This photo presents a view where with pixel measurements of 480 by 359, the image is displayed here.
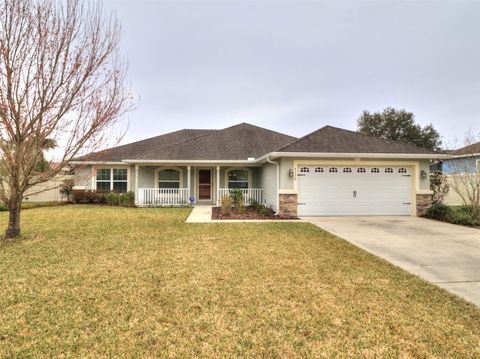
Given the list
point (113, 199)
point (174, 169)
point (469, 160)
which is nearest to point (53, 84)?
point (174, 169)

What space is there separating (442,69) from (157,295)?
18743 mm

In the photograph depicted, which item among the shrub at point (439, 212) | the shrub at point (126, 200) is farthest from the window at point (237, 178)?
the shrub at point (439, 212)

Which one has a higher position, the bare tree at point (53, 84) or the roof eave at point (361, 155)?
the bare tree at point (53, 84)

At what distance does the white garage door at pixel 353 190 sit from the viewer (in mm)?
10898

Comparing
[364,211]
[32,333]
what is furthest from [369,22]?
[32,333]

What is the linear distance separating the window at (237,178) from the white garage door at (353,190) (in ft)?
17.9

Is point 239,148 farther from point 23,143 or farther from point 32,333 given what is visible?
point 32,333

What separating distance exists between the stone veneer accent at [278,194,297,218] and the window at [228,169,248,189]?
541 cm

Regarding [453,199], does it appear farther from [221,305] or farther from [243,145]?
[221,305]

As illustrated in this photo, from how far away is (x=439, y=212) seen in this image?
33.2 ft

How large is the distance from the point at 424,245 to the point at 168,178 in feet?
42.5

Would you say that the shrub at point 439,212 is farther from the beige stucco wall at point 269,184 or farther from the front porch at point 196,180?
the front porch at point 196,180

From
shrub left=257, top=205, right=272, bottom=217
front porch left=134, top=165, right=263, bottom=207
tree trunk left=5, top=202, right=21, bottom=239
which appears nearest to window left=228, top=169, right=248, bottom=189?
front porch left=134, top=165, right=263, bottom=207

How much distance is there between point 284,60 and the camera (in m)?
→ 14.6
